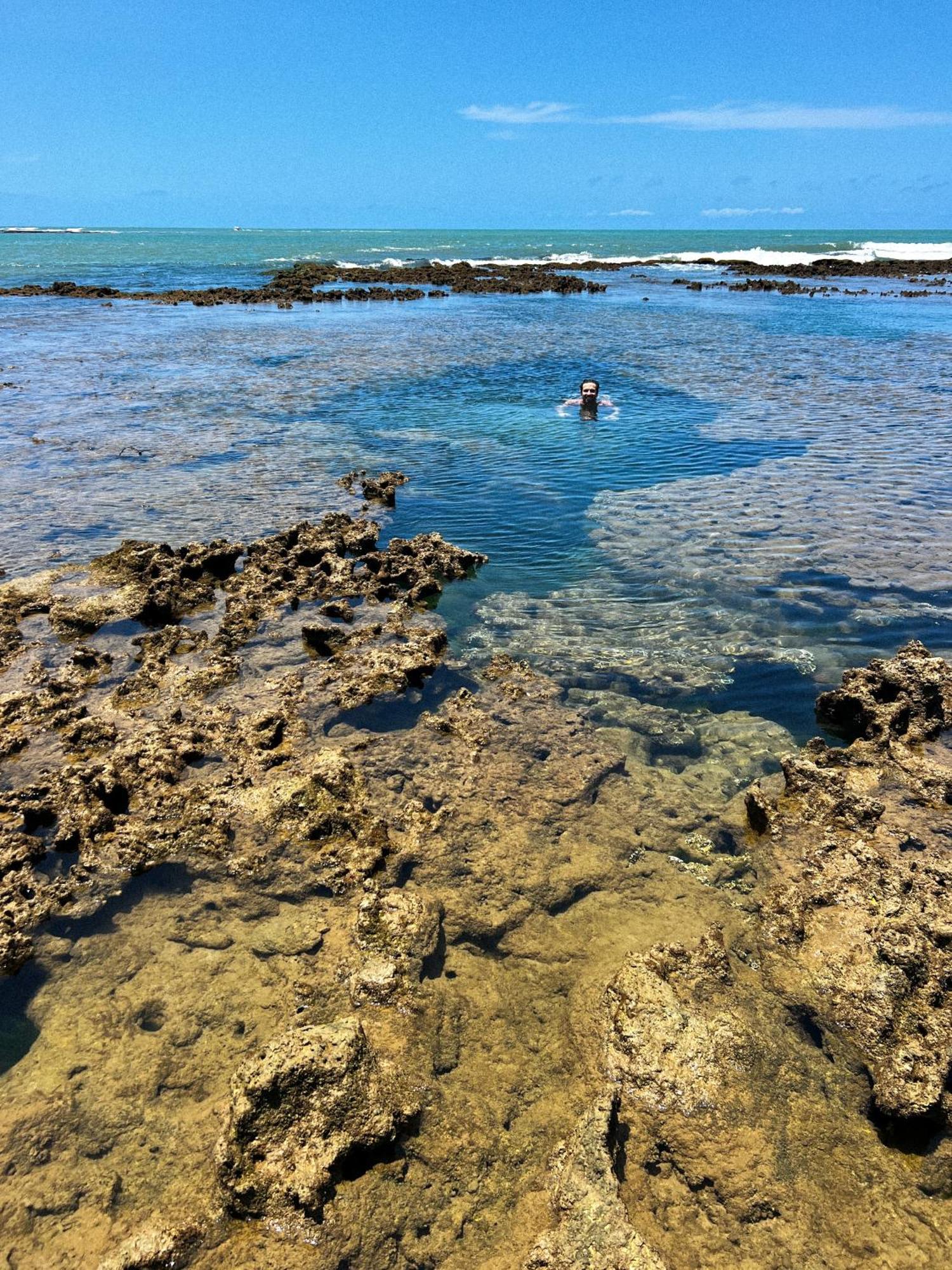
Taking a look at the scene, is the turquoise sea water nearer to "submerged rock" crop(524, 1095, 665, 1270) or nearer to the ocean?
the ocean

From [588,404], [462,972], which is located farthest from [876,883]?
[588,404]

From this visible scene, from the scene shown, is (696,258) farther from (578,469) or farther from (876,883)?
(876,883)

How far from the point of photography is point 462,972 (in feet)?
16.6

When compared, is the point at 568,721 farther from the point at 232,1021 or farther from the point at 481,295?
the point at 481,295

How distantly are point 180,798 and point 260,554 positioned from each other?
5.68 meters

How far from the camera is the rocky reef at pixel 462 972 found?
146 inches

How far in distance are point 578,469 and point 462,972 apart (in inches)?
511

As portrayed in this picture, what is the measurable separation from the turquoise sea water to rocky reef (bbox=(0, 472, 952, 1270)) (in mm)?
1797

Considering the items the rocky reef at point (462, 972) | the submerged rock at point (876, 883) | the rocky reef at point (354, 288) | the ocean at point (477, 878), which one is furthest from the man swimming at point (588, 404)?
the rocky reef at point (354, 288)

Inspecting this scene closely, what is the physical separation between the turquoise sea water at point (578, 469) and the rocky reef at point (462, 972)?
1.80 m

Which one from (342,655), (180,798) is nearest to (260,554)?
(342,655)

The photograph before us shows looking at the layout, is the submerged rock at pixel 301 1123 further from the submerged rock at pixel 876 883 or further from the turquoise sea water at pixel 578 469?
the turquoise sea water at pixel 578 469

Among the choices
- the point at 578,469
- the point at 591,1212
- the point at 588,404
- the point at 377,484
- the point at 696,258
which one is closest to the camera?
the point at 591,1212

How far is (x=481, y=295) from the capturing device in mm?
57125
